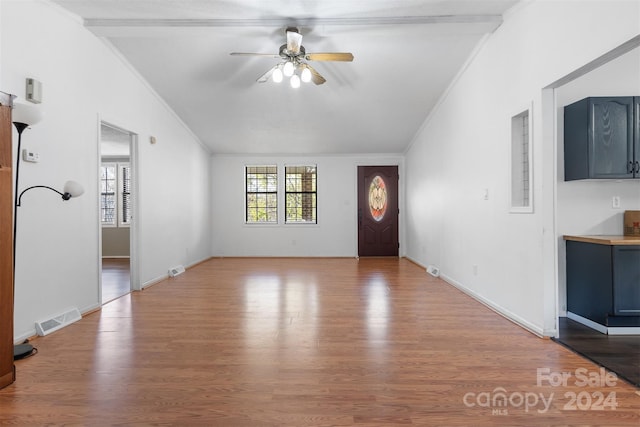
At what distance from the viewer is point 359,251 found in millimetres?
8328

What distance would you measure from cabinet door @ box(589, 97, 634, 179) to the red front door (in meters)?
5.10

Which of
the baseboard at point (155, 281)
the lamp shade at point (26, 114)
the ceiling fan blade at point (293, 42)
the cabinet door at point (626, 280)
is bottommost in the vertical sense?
the baseboard at point (155, 281)

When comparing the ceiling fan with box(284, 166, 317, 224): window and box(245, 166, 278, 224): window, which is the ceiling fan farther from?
box(245, 166, 278, 224): window

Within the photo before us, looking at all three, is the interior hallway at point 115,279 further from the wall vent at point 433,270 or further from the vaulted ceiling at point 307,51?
the wall vent at point 433,270

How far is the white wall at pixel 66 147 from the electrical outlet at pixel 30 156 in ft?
0.17

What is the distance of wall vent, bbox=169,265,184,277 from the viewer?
5891 mm

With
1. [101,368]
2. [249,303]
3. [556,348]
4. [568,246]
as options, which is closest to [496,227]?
[568,246]

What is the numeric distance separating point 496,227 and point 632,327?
1.38 m

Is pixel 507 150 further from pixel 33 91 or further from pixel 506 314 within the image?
pixel 33 91

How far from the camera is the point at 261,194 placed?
8.50 metres

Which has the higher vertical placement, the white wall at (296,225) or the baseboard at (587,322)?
the white wall at (296,225)

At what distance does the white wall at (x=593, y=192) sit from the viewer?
3.47 metres

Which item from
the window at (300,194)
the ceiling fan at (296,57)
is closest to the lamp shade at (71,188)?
the ceiling fan at (296,57)

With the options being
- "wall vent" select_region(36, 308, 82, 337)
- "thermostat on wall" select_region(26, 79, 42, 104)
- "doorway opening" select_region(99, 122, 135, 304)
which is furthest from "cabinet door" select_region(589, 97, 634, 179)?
"doorway opening" select_region(99, 122, 135, 304)
